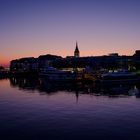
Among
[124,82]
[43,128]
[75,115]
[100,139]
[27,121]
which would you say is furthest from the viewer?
[124,82]

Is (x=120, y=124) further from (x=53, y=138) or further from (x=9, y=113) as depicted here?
(x=9, y=113)

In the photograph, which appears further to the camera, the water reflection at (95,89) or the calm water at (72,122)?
the water reflection at (95,89)

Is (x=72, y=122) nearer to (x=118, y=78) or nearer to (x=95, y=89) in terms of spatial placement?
(x=95, y=89)

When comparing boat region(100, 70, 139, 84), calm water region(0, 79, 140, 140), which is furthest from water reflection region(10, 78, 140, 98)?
calm water region(0, 79, 140, 140)

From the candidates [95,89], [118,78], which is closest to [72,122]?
[95,89]

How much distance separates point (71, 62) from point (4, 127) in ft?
511

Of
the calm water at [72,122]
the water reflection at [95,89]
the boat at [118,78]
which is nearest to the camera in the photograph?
the calm water at [72,122]

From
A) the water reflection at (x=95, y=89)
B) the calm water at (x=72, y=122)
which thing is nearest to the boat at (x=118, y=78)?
the water reflection at (x=95, y=89)

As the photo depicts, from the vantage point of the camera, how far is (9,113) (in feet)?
108

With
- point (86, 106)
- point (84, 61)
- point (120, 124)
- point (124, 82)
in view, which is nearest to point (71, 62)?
point (84, 61)

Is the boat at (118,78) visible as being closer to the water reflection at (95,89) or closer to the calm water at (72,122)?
the water reflection at (95,89)

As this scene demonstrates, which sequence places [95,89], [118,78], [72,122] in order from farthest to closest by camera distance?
1. [118,78]
2. [95,89]
3. [72,122]

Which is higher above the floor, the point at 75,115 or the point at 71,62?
the point at 71,62

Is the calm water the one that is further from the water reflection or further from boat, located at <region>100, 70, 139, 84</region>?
boat, located at <region>100, 70, 139, 84</region>
